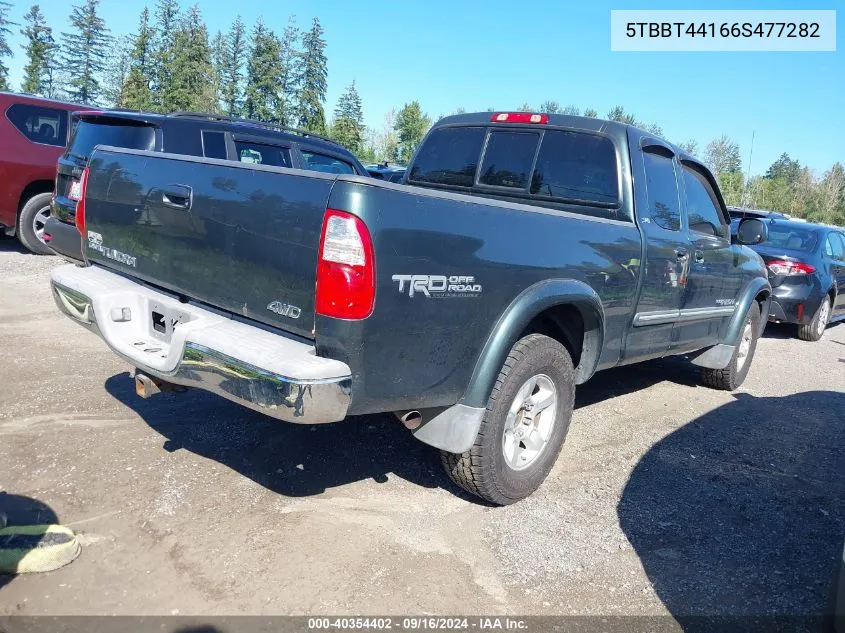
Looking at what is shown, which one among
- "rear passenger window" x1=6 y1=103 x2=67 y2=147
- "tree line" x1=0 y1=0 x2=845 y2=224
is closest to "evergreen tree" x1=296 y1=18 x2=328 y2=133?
"tree line" x1=0 y1=0 x2=845 y2=224

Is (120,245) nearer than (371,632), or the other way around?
(371,632)

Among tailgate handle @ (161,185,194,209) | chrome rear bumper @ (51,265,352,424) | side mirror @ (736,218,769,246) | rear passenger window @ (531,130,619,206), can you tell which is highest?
rear passenger window @ (531,130,619,206)

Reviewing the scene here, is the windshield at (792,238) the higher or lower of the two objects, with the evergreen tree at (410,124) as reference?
lower

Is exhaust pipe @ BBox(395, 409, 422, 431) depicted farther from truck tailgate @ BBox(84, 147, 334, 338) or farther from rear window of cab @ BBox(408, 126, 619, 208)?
rear window of cab @ BBox(408, 126, 619, 208)

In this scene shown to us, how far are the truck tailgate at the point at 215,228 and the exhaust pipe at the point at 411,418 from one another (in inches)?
24.7

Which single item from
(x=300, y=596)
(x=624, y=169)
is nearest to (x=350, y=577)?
(x=300, y=596)

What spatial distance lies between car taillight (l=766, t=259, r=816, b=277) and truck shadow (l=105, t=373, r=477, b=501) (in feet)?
21.0

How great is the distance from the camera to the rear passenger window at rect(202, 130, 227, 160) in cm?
676

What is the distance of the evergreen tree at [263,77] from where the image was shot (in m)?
53.9

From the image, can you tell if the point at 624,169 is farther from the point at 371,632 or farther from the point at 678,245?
the point at 371,632

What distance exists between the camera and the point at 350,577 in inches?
110

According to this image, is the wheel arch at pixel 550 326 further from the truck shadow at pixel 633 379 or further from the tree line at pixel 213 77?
the tree line at pixel 213 77

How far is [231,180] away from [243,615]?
1709 mm

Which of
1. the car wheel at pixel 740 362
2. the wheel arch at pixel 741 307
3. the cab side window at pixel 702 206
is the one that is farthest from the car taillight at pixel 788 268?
the cab side window at pixel 702 206
